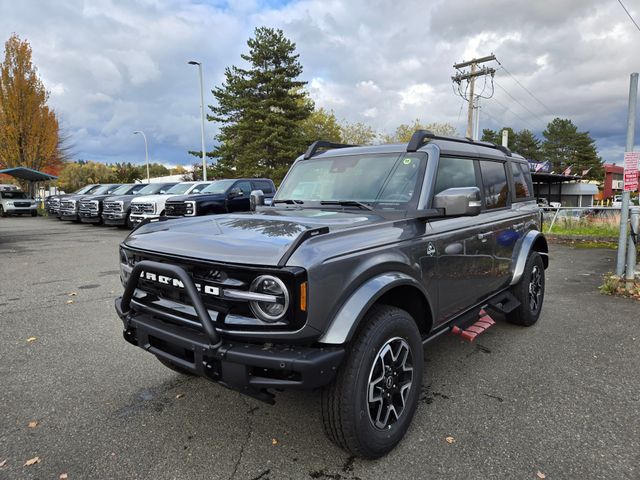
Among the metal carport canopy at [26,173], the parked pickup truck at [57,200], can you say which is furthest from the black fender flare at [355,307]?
the metal carport canopy at [26,173]

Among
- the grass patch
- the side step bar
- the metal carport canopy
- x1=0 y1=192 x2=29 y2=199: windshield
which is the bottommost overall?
the grass patch

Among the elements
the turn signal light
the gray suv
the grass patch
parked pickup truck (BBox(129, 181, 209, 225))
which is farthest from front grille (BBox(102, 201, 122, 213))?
the turn signal light

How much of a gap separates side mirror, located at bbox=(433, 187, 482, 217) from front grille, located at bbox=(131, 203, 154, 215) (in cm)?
1307

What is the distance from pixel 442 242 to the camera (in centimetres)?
316

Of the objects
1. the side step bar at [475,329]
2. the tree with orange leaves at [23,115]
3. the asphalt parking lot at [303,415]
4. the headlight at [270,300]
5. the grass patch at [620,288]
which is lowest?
the asphalt parking lot at [303,415]

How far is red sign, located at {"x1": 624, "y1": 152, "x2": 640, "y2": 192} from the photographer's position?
21.2 ft

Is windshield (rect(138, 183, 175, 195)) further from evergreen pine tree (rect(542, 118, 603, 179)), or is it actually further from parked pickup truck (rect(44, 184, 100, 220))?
evergreen pine tree (rect(542, 118, 603, 179))

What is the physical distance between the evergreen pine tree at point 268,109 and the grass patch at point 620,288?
80.6ft

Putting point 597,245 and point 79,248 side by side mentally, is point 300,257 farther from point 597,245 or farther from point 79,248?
point 597,245

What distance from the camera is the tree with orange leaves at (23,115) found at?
86.7ft

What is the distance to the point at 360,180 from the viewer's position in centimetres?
354

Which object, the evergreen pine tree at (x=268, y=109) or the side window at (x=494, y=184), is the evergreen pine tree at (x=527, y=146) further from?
the side window at (x=494, y=184)

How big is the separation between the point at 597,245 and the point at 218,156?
27.6 m

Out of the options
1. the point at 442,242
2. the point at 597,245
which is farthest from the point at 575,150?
the point at 442,242
